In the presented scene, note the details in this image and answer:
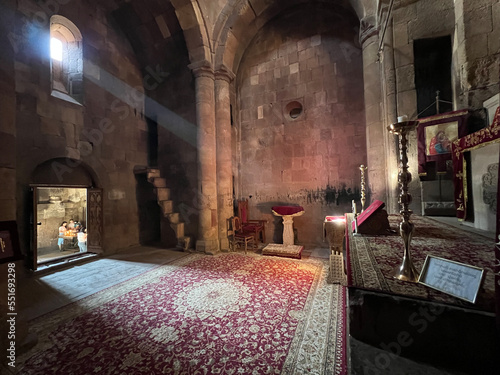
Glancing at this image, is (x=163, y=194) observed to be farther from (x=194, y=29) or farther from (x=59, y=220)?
(x=59, y=220)

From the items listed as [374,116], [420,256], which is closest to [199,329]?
[420,256]

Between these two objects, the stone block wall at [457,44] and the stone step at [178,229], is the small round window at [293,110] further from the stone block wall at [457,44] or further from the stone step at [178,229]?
the stone step at [178,229]

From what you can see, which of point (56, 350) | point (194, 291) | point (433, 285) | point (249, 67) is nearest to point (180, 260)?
point (194, 291)

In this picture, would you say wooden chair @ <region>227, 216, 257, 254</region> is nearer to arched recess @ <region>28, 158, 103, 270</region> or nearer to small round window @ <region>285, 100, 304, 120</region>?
arched recess @ <region>28, 158, 103, 270</region>

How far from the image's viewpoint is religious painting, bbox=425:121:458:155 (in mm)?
3826

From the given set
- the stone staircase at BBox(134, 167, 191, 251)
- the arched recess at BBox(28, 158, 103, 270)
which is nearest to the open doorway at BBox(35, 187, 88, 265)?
the arched recess at BBox(28, 158, 103, 270)

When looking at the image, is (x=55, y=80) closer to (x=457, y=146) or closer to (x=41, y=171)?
(x=41, y=171)

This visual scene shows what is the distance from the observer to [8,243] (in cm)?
247

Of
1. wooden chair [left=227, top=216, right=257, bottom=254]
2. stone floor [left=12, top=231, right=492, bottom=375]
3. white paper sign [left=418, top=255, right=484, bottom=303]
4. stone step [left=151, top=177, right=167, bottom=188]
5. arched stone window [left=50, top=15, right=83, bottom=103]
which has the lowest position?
stone floor [left=12, top=231, right=492, bottom=375]

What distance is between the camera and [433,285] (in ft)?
4.70

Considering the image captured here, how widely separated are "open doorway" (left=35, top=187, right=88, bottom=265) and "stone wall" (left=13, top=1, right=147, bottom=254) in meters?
2.56

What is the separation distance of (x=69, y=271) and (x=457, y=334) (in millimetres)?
6946

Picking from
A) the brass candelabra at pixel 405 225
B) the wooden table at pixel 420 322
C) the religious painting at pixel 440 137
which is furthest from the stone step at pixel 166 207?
the religious painting at pixel 440 137

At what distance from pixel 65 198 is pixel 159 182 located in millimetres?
5228
